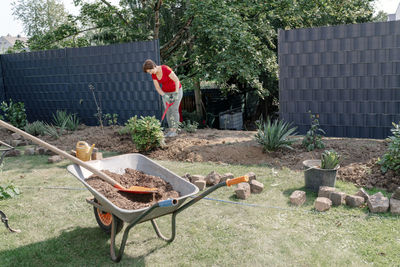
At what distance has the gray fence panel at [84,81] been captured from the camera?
801 centimetres

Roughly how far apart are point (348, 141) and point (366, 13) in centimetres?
755

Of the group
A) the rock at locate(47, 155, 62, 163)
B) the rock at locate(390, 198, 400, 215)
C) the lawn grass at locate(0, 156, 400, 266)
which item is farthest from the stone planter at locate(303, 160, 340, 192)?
the rock at locate(47, 155, 62, 163)

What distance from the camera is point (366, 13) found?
11.5 m

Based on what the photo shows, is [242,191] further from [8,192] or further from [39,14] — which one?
[39,14]

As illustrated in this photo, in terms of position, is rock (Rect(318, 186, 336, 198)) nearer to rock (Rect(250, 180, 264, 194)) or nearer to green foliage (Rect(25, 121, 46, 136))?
rock (Rect(250, 180, 264, 194))

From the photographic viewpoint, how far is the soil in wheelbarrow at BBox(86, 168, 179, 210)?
2910 mm

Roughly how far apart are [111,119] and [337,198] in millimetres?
6121

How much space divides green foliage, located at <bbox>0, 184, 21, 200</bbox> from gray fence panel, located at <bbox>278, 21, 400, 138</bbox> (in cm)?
461

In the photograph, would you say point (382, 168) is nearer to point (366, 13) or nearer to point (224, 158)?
point (224, 158)

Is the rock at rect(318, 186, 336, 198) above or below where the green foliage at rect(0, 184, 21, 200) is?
below

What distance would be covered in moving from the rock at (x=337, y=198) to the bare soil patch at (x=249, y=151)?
0.74m

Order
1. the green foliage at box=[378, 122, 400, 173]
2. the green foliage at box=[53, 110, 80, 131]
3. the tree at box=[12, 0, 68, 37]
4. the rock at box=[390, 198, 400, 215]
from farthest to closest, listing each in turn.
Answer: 1. the tree at box=[12, 0, 68, 37]
2. the green foliage at box=[53, 110, 80, 131]
3. the green foliage at box=[378, 122, 400, 173]
4. the rock at box=[390, 198, 400, 215]

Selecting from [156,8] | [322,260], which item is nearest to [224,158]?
[322,260]

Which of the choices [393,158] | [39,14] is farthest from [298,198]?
[39,14]
